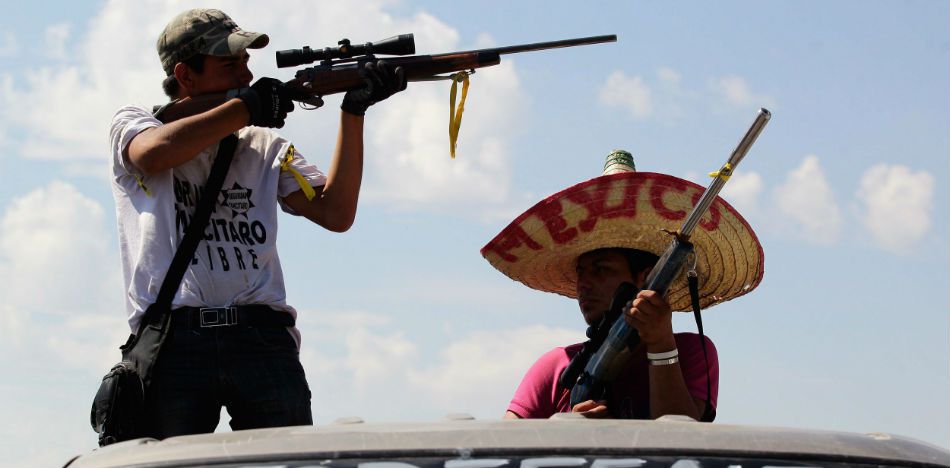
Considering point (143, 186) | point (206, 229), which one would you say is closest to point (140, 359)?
point (206, 229)

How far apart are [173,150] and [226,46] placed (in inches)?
20.0

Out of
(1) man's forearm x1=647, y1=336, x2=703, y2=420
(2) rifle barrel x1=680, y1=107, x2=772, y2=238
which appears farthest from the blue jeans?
(2) rifle barrel x1=680, y1=107, x2=772, y2=238

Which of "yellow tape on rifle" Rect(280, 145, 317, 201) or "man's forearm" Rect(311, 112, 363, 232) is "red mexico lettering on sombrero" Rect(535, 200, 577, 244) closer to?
"man's forearm" Rect(311, 112, 363, 232)

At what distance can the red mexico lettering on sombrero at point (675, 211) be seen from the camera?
16.1ft

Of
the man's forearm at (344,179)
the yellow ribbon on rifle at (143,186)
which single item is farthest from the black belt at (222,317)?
the man's forearm at (344,179)

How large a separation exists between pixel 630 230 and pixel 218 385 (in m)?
1.69

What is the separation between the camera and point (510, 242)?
5.32 metres

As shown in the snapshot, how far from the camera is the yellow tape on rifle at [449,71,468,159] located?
16.8 feet

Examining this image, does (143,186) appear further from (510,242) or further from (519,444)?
(519,444)

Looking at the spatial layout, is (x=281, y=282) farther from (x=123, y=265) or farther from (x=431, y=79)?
(x=431, y=79)

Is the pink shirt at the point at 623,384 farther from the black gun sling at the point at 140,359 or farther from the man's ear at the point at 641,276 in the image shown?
the black gun sling at the point at 140,359

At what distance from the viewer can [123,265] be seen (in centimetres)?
445

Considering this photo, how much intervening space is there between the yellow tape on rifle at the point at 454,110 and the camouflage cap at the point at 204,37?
778 millimetres

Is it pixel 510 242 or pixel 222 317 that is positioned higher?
pixel 510 242
